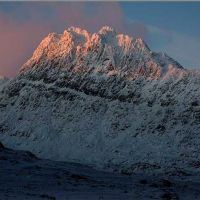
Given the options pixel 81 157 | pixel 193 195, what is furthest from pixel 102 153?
pixel 193 195

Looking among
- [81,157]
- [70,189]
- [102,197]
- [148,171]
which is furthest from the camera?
[81,157]

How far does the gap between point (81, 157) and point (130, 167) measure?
66.2ft

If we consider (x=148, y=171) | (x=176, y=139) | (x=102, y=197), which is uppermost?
(x=176, y=139)

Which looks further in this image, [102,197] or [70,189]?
[70,189]

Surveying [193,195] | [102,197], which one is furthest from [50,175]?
[102,197]

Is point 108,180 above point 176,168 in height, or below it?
below

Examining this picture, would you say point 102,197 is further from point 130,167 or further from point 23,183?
point 130,167

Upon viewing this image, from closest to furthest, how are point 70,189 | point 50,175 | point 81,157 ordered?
point 70,189, point 50,175, point 81,157

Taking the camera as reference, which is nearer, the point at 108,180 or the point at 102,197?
the point at 102,197

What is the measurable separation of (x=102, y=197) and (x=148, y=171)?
10036 cm

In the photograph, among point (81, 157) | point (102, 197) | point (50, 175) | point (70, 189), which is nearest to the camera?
point (102, 197)

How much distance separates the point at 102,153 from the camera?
190875mm

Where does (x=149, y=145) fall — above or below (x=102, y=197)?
above

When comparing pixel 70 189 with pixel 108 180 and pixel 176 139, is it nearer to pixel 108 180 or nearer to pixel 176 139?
pixel 108 180
